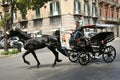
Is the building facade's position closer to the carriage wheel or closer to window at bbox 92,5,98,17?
window at bbox 92,5,98,17

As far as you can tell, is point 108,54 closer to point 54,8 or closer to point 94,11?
point 54,8

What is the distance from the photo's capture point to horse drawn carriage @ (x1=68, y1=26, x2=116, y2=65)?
16464 millimetres

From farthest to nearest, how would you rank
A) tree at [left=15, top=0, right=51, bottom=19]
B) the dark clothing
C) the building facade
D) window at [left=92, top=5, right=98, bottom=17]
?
1. window at [left=92, top=5, right=98, bottom=17]
2. the building facade
3. tree at [left=15, top=0, right=51, bottom=19]
4. the dark clothing

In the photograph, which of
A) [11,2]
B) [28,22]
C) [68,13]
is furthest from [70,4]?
[11,2]

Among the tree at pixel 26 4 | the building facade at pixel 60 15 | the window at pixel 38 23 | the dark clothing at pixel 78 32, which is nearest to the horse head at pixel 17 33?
the dark clothing at pixel 78 32

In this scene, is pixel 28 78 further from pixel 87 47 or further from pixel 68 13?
pixel 68 13

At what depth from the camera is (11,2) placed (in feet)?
95.2

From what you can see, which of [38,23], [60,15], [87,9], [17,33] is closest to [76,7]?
[60,15]

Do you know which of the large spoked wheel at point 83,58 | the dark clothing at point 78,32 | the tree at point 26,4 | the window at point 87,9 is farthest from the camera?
the window at point 87,9

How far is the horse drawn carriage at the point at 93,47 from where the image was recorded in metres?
16.5

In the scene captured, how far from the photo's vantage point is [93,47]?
662 inches

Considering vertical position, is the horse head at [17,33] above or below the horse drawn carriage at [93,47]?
above

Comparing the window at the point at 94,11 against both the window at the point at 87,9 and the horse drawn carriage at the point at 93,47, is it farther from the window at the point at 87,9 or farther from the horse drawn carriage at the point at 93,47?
the horse drawn carriage at the point at 93,47

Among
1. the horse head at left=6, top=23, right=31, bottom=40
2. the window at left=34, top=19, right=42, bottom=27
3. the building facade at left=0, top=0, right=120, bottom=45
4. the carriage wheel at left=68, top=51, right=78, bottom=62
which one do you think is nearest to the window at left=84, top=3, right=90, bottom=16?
the building facade at left=0, top=0, right=120, bottom=45
